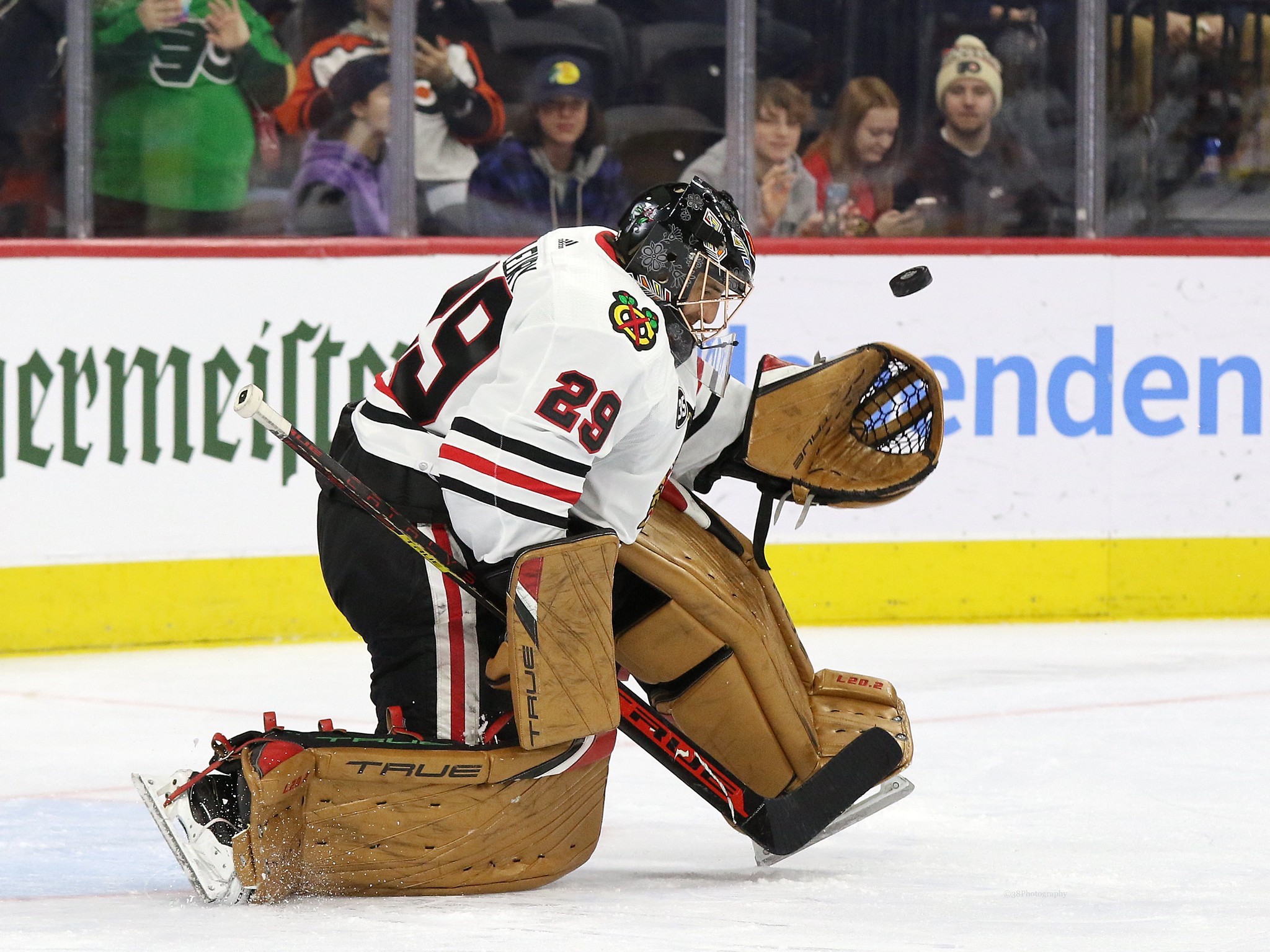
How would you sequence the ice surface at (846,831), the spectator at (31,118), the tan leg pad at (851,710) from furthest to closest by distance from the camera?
the spectator at (31,118) → the tan leg pad at (851,710) → the ice surface at (846,831)

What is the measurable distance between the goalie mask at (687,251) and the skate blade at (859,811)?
65 centimetres

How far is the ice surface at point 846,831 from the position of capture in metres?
2.01

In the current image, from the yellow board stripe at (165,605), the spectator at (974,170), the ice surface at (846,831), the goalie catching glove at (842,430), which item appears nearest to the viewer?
the ice surface at (846,831)

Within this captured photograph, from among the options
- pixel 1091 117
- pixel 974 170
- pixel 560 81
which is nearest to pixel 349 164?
pixel 560 81

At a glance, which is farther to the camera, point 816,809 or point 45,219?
point 45,219

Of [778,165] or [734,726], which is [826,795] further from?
[778,165]

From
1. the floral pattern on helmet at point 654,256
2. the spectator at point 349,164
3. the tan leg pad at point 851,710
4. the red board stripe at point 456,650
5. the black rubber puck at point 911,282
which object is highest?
the spectator at point 349,164

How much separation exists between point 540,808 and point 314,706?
1.46 metres

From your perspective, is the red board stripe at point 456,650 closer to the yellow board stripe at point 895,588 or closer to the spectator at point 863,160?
the yellow board stripe at point 895,588

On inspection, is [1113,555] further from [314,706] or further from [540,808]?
[540,808]

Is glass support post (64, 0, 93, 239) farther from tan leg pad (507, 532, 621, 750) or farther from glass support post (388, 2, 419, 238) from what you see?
tan leg pad (507, 532, 621, 750)

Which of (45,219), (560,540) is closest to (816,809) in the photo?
(560,540)

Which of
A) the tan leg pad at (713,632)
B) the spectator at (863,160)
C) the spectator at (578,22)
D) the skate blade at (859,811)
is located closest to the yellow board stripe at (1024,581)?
the spectator at (863,160)

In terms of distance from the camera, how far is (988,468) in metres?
4.64
